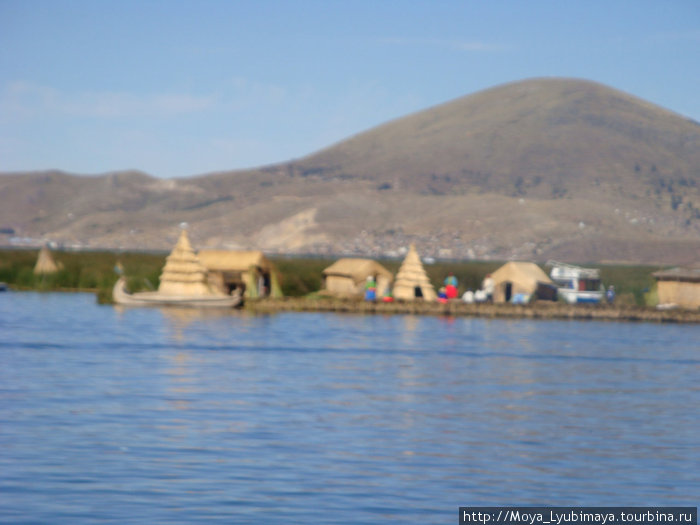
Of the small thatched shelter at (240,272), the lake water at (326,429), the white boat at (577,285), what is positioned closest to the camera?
the lake water at (326,429)

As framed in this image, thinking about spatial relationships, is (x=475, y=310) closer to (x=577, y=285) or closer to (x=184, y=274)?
(x=184, y=274)

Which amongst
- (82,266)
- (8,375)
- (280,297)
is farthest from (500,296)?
(8,375)

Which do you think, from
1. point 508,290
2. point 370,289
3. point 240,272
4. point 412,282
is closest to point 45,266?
Result: point 240,272

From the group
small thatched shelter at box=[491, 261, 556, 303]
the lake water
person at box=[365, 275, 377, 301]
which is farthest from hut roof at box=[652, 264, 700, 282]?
the lake water

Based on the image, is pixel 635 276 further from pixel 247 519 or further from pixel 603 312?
pixel 247 519

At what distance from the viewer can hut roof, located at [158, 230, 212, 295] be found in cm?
5791

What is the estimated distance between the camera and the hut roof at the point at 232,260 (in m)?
61.9

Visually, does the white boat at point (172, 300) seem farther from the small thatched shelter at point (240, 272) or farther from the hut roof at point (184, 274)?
the small thatched shelter at point (240, 272)

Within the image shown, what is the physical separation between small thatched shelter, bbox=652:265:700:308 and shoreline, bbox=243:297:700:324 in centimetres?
570

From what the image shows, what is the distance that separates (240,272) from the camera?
6234cm

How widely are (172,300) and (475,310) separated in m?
14.3

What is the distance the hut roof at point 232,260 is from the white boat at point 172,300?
4458 mm

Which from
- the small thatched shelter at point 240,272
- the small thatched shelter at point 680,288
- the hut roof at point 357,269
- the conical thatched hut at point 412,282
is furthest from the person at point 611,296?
the small thatched shelter at point 240,272

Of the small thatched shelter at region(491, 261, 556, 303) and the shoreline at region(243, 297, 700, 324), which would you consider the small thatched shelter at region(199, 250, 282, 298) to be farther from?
the small thatched shelter at region(491, 261, 556, 303)
